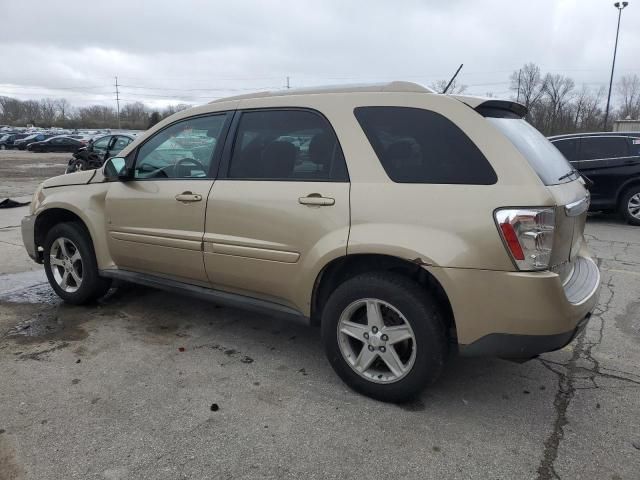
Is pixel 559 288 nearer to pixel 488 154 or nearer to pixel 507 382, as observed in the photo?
pixel 488 154

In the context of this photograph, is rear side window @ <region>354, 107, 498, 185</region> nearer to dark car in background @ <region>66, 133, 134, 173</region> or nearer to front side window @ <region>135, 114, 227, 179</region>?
front side window @ <region>135, 114, 227, 179</region>

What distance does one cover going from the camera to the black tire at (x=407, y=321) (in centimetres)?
278

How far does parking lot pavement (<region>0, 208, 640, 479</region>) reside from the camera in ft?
8.17

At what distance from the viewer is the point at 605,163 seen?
31.6 ft

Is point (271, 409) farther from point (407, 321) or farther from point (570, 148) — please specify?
point (570, 148)

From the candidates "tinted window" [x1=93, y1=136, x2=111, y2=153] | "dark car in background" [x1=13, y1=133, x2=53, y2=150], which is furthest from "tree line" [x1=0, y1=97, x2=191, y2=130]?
"tinted window" [x1=93, y1=136, x2=111, y2=153]

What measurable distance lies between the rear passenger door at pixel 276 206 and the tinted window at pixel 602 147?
8451 mm

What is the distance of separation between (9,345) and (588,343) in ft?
14.8

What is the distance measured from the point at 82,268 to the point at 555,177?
3932 millimetres

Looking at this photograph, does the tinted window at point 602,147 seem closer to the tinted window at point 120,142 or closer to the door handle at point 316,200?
the door handle at point 316,200

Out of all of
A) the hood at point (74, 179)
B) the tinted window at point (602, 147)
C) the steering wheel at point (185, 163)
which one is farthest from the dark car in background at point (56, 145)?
the steering wheel at point (185, 163)

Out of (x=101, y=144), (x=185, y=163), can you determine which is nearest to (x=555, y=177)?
(x=185, y=163)

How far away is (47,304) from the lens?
481 centimetres

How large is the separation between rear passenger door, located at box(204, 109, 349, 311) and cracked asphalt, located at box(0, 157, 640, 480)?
2.07ft
